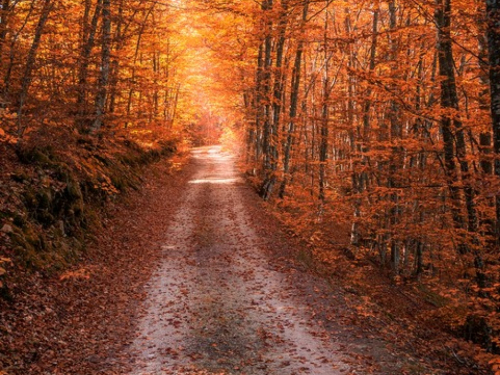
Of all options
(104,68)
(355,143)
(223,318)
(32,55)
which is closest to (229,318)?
(223,318)

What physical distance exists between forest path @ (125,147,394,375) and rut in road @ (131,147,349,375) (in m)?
0.02

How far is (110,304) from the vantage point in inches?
340

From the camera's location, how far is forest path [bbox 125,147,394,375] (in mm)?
6781

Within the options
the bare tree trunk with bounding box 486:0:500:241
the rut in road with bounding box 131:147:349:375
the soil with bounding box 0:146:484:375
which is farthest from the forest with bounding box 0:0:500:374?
the rut in road with bounding box 131:147:349:375

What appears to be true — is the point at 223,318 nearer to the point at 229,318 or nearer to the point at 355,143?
the point at 229,318

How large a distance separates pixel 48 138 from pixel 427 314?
11806mm

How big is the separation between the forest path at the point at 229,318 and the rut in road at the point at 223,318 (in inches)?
0.7

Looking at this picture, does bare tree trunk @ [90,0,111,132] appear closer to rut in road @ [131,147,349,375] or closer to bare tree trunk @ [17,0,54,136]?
bare tree trunk @ [17,0,54,136]

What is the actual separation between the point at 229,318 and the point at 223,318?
0.13 m

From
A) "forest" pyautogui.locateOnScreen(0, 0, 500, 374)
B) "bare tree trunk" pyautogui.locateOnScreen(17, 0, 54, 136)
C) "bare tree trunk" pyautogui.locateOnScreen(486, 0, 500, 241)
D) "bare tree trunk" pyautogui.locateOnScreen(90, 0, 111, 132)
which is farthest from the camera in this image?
"bare tree trunk" pyautogui.locateOnScreen(90, 0, 111, 132)

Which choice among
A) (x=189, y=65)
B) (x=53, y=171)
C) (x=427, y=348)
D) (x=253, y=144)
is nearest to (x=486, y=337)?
(x=427, y=348)

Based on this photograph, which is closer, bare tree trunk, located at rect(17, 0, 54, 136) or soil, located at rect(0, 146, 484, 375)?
soil, located at rect(0, 146, 484, 375)

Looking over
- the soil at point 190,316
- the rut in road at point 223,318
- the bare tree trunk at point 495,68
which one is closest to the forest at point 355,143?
the bare tree trunk at point 495,68

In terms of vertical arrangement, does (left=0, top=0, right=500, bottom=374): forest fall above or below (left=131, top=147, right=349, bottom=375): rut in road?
above
